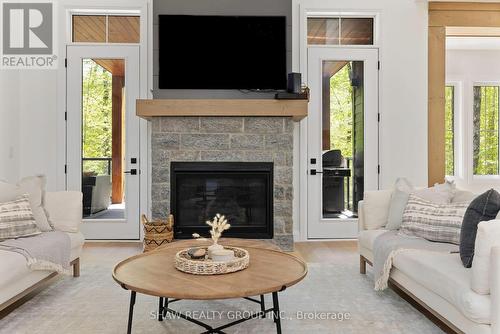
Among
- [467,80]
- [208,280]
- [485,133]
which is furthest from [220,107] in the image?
[485,133]

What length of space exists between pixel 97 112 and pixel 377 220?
139 inches

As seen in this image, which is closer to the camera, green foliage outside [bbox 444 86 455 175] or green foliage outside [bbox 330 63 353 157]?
green foliage outside [bbox 330 63 353 157]

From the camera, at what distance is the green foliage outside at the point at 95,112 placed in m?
5.08

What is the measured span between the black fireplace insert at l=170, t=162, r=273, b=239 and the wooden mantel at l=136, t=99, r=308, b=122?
55cm

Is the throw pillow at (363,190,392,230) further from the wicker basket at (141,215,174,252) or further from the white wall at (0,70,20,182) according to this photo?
the white wall at (0,70,20,182)

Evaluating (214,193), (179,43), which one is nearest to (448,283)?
(214,193)

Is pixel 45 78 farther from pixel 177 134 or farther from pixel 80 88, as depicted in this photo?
pixel 177 134

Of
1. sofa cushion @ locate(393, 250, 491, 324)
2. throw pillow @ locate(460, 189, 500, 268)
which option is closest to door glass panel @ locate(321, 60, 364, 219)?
sofa cushion @ locate(393, 250, 491, 324)

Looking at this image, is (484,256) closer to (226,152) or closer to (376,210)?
(376,210)

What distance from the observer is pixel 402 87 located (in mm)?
5211

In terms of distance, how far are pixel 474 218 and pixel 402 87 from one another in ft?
10.7

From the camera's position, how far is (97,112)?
509 centimetres

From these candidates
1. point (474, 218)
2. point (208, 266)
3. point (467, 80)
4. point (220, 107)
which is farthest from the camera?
point (467, 80)

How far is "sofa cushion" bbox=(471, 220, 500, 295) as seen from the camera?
1.91 m
